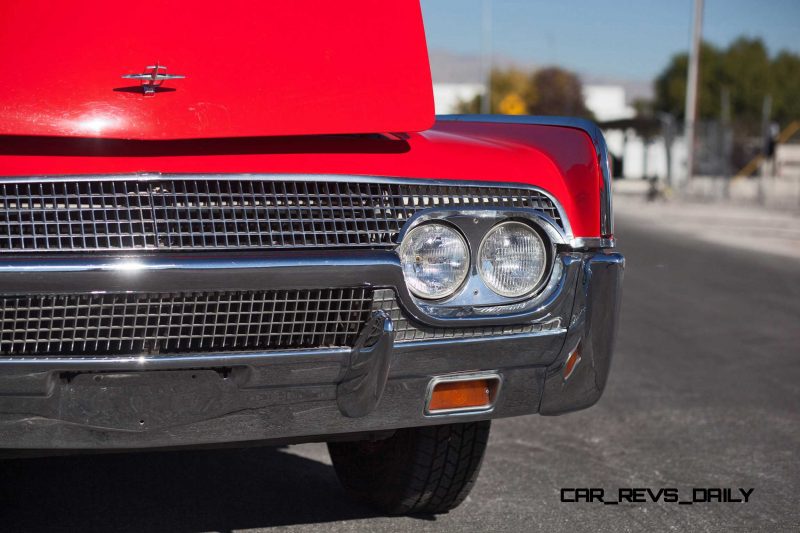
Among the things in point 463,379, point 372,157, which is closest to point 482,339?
point 463,379

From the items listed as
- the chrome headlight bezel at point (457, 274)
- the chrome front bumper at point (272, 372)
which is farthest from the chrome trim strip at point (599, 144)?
the chrome headlight bezel at point (457, 274)

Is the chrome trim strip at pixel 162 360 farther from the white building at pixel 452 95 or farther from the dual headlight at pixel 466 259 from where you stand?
the white building at pixel 452 95

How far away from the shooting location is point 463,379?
295cm

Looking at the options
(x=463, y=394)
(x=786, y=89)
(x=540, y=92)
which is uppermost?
(x=786, y=89)

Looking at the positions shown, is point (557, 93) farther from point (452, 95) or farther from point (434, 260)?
point (434, 260)

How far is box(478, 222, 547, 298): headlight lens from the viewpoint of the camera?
296cm

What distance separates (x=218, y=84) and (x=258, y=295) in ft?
1.87

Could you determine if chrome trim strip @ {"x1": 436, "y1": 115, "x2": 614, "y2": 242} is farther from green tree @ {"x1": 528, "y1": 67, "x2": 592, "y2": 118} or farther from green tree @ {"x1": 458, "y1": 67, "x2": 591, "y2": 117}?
green tree @ {"x1": 528, "y1": 67, "x2": 592, "y2": 118}

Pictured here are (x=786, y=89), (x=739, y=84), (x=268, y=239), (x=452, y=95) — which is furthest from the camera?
(x=452, y=95)

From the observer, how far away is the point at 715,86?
9181cm

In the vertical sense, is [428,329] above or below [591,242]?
below

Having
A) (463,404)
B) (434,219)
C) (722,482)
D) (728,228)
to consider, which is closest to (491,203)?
(434,219)

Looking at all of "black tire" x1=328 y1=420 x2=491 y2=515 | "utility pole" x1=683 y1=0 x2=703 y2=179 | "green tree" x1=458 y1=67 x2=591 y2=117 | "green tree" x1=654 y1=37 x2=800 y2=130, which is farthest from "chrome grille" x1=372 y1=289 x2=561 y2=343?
"green tree" x1=654 y1=37 x2=800 y2=130

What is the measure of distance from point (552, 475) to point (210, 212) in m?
2.27
